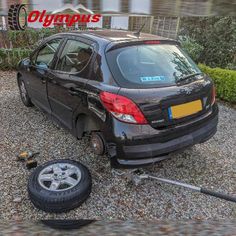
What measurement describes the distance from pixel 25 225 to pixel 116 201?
35.8 inches

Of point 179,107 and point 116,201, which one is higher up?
point 179,107

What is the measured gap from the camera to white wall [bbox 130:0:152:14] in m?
0.49

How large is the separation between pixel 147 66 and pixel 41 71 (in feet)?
6.23

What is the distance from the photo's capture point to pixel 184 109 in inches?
109

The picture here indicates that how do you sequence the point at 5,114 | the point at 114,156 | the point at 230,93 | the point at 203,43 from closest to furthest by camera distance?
the point at 114,156, the point at 5,114, the point at 230,93, the point at 203,43

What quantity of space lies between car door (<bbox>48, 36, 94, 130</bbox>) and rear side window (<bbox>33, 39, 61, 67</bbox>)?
10.6 inches

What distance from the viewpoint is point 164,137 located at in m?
2.63

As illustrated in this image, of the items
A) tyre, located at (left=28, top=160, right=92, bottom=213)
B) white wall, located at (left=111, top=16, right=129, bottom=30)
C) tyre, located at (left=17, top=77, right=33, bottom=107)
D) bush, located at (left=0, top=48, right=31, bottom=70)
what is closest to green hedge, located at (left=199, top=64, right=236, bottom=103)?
white wall, located at (left=111, top=16, right=129, bottom=30)

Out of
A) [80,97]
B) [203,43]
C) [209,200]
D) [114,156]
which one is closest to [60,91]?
[80,97]

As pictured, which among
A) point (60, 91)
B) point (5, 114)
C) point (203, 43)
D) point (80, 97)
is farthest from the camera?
point (203, 43)

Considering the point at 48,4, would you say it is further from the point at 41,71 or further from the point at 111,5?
the point at 41,71

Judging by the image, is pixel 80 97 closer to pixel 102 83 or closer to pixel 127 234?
pixel 102 83

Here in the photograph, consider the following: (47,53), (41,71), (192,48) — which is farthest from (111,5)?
(192,48)

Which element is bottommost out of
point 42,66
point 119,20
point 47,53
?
point 42,66
